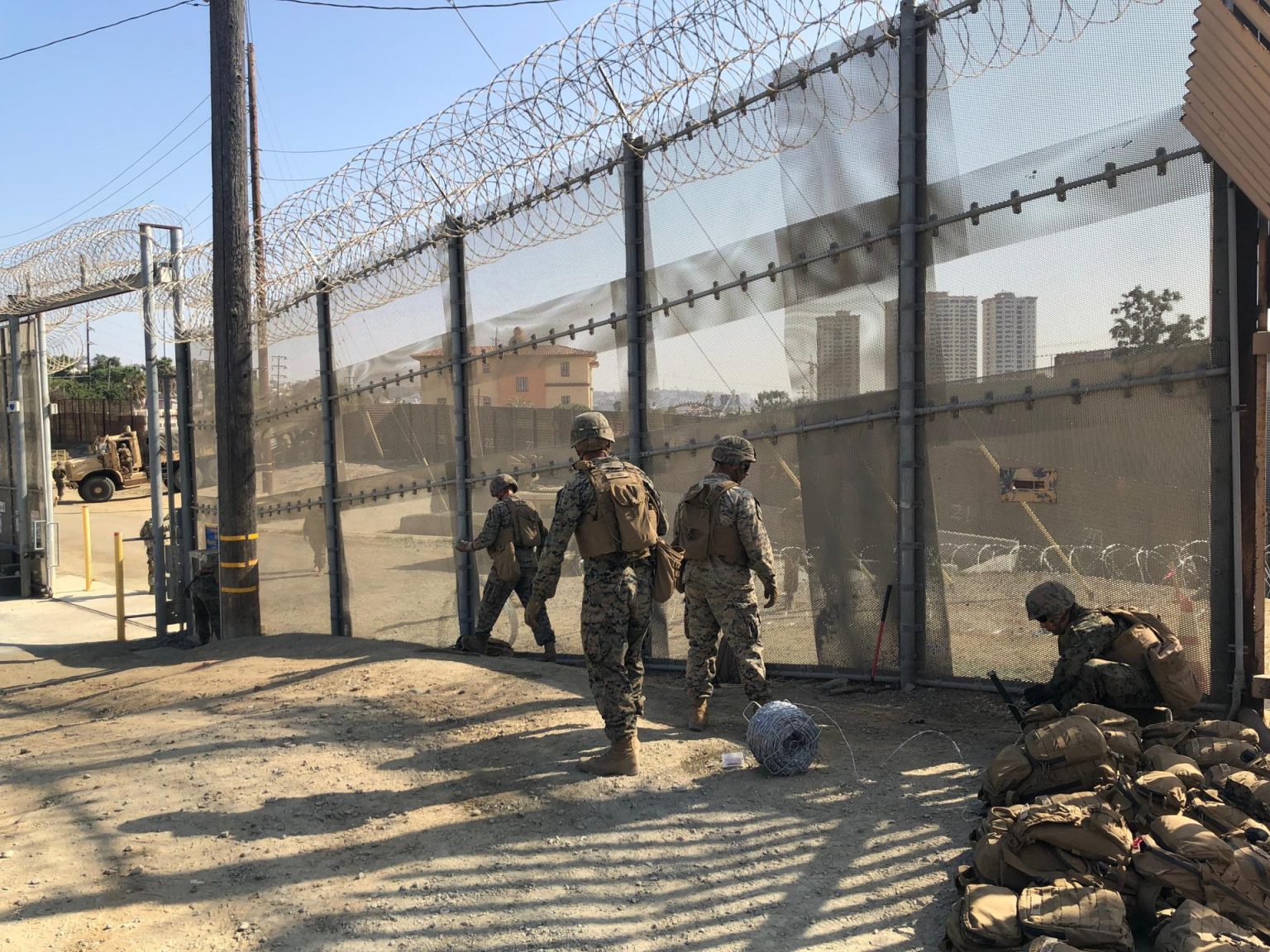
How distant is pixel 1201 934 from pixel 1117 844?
385mm

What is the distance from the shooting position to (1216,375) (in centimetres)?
398

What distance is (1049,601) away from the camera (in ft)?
13.2

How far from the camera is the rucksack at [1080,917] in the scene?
2.54m

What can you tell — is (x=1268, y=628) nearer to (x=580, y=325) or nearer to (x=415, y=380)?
(x=580, y=325)

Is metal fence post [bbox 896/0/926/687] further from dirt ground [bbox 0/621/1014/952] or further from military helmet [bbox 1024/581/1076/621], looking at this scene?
military helmet [bbox 1024/581/1076/621]

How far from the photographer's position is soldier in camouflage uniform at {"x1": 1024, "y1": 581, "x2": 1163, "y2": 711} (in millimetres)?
3760

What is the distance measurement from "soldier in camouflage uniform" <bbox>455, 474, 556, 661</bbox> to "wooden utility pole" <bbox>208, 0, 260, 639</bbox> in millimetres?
2634

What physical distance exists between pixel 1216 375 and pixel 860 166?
6.65ft

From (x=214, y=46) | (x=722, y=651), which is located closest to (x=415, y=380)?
(x=214, y=46)

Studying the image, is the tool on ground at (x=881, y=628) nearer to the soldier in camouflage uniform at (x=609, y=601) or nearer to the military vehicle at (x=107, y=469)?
the soldier in camouflage uniform at (x=609, y=601)

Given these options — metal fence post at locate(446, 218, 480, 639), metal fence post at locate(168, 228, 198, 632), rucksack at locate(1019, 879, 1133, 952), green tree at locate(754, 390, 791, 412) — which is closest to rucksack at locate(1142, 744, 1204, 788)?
rucksack at locate(1019, 879, 1133, 952)

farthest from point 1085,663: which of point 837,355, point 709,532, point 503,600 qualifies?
point 503,600

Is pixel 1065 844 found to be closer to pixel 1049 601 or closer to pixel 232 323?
pixel 1049 601

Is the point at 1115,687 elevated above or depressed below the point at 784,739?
above
